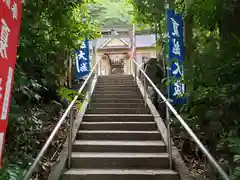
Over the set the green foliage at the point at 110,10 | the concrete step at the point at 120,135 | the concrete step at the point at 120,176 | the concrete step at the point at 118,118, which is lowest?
the concrete step at the point at 120,176

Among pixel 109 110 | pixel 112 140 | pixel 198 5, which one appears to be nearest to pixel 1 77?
pixel 198 5

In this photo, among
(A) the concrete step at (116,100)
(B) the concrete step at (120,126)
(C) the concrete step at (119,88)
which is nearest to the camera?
(B) the concrete step at (120,126)

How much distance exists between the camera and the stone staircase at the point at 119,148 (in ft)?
10.9

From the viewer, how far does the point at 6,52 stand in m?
1.64

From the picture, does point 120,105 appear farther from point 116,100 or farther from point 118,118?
point 118,118

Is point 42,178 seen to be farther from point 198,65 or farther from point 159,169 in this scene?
point 198,65

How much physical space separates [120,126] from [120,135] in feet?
1.28

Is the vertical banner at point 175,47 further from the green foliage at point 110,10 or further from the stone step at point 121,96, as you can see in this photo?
the green foliage at point 110,10

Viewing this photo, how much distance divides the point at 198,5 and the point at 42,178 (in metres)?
2.96

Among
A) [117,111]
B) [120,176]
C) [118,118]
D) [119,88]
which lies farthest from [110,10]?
[120,176]

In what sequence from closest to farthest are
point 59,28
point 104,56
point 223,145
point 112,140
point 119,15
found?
point 223,145 < point 59,28 < point 112,140 < point 119,15 < point 104,56

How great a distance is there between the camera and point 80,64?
8078 millimetres

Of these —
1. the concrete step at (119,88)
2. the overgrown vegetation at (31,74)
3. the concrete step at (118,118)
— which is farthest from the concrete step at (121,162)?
the concrete step at (119,88)

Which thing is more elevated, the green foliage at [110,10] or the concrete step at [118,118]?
the green foliage at [110,10]
